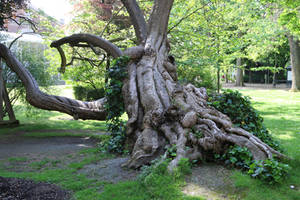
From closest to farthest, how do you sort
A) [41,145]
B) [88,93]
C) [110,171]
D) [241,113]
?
[110,171] < [241,113] < [41,145] < [88,93]

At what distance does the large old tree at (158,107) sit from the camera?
5.14m

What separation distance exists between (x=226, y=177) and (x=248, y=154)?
0.65 meters

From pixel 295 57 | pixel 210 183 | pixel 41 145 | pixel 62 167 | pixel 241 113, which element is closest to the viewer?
pixel 210 183

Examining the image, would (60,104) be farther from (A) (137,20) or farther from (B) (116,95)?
(A) (137,20)

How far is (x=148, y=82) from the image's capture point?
7.15 meters

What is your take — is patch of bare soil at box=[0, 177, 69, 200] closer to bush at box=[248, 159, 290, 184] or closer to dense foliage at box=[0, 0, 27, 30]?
bush at box=[248, 159, 290, 184]

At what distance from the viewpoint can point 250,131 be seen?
6.15m

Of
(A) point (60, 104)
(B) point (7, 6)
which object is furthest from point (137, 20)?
(B) point (7, 6)

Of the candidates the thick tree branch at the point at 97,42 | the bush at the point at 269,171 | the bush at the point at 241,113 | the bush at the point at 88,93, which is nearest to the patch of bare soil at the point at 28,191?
the bush at the point at 269,171

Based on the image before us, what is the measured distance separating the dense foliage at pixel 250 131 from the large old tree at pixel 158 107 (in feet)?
0.64

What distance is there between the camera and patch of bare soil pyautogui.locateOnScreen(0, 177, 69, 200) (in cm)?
424

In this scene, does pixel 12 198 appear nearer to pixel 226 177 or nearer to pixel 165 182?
pixel 165 182

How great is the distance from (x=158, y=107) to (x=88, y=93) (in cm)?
1214

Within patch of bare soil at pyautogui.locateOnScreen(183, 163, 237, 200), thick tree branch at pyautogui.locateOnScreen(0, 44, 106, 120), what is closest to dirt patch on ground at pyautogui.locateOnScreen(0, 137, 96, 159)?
thick tree branch at pyautogui.locateOnScreen(0, 44, 106, 120)
